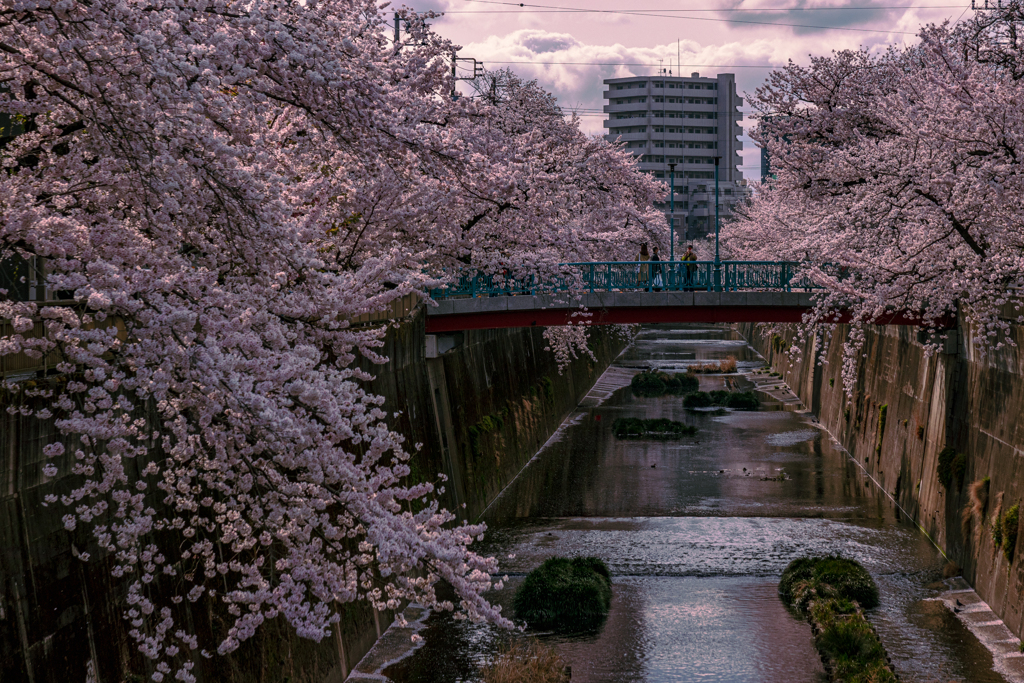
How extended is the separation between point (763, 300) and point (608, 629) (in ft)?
37.1

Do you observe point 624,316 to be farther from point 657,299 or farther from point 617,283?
point 657,299

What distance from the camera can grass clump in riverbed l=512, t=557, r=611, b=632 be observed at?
2402 cm

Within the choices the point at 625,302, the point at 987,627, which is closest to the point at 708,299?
the point at 625,302

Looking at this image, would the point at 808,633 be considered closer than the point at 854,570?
Yes

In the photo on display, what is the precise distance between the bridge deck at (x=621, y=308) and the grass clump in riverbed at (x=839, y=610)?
730 cm

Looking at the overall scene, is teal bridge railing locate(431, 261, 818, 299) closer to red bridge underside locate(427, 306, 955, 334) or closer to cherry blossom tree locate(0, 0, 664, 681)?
red bridge underside locate(427, 306, 955, 334)

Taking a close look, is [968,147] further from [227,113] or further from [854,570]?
[227,113]

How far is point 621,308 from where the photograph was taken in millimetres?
31359

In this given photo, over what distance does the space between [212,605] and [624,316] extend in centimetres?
1881

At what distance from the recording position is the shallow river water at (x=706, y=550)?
21531 mm

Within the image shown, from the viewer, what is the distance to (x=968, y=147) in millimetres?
23625

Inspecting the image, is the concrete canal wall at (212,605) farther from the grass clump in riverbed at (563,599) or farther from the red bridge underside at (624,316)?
the grass clump in riverbed at (563,599)

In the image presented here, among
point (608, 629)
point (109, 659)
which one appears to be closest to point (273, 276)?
point (109, 659)

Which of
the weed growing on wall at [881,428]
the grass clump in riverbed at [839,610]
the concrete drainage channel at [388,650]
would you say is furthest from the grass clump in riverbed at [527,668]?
the weed growing on wall at [881,428]
